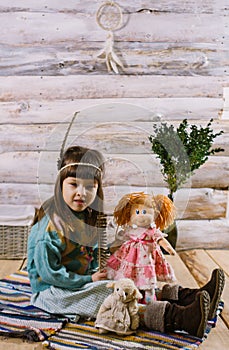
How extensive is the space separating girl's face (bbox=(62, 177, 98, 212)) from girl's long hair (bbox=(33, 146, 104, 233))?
0.06 feet

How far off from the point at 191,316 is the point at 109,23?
5.98 ft

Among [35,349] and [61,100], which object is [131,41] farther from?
[35,349]

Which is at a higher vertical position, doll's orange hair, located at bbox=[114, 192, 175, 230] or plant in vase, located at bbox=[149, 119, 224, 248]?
plant in vase, located at bbox=[149, 119, 224, 248]

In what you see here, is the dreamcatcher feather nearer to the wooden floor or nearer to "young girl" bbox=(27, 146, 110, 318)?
"young girl" bbox=(27, 146, 110, 318)

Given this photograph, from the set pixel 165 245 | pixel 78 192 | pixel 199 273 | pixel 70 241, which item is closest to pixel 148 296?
pixel 165 245

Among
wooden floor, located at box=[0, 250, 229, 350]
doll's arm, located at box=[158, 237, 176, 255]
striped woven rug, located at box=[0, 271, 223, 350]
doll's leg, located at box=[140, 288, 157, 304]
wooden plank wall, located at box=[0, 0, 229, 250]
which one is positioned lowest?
wooden floor, located at box=[0, 250, 229, 350]

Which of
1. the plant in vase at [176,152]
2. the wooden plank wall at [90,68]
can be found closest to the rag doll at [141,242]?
the plant in vase at [176,152]

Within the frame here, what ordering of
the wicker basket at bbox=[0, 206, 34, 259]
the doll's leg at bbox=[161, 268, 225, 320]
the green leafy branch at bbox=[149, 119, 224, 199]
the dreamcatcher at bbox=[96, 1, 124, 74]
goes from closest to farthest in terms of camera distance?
the doll's leg at bbox=[161, 268, 225, 320]
the green leafy branch at bbox=[149, 119, 224, 199]
the wicker basket at bbox=[0, 206, 34, 259]
the dreamcatcher at bbox=[96, 1, 124, 74]

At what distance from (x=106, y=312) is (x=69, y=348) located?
0.57 feet

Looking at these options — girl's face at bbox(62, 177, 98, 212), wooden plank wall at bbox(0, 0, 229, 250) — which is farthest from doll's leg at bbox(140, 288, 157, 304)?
wooden plank wall at bbox(0, 0, 229, 250)

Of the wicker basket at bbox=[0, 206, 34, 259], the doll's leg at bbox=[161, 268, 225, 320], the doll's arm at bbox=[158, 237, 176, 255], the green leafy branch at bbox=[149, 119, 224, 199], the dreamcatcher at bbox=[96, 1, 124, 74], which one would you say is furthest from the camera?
the dreamcatcher at bbox=[96, 1, 124, 74]

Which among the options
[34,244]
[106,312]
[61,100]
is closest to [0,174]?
[61,100]

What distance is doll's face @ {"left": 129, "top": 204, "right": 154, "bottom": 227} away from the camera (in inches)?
78.8

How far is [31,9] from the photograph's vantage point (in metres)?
2.98
